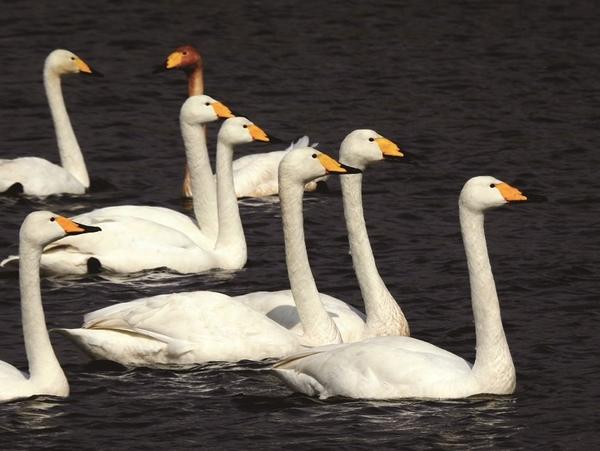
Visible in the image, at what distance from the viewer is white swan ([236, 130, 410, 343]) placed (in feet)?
46.1

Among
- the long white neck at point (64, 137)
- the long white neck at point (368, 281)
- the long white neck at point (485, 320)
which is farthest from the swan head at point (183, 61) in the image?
the long white neck at point (485, 320)

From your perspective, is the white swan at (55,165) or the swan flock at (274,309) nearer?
the swan flock at (274,309)

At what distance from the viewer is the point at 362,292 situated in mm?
14188

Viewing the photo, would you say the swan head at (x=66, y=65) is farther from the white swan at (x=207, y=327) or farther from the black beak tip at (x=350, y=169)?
the black beak tip at (x=350, y=169)

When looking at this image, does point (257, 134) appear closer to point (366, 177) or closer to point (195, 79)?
point (366, 177)

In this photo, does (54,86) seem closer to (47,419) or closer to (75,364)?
(75,364)

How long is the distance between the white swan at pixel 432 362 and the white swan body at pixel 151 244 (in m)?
3.85

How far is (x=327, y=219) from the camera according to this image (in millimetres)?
18484

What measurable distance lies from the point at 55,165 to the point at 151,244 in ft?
10.6

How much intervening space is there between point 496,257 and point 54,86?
579 cm

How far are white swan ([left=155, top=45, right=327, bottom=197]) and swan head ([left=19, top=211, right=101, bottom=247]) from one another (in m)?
6.67

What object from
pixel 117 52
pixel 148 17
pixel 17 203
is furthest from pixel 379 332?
pixel 148 17

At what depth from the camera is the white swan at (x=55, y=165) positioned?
61.5ft

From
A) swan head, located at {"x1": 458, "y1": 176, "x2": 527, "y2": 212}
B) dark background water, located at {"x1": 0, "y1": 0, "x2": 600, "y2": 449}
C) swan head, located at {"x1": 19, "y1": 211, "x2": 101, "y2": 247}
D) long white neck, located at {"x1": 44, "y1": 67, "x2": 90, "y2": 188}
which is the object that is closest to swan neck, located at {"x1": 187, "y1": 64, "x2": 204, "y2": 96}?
dark background water, located at {"x1": 0, "y1": 0, "x2": 600, "y2": 449}
